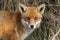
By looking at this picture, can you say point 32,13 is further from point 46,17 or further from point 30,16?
point 46,17

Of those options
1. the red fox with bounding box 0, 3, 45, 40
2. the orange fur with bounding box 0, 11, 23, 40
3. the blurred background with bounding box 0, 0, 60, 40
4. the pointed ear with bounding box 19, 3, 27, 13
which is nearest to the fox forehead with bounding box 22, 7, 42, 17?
the red fox with bounding box 0, 3, 45, 40

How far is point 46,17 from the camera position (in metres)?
8.49

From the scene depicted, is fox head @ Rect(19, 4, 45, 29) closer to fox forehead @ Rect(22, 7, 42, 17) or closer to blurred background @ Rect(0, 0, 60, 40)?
fox forehead @ Rect(22, 7, 42, 17)

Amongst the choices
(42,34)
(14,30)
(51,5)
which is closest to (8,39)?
(14,30)

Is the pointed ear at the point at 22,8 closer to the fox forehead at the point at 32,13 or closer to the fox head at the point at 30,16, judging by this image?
the fox head at the point at 30,16

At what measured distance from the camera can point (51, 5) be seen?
8.63 meters

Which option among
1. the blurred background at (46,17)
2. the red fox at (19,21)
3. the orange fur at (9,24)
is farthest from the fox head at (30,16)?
the blurred background at (46,17)

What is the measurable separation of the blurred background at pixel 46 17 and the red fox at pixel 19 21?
136 cm

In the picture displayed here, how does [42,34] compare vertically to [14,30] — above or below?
below

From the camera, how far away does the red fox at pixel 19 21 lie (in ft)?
22.5

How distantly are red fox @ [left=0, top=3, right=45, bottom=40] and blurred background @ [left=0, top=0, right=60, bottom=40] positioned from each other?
1356 mm

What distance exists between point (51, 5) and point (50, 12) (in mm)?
256

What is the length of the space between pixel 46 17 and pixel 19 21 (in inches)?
64.5

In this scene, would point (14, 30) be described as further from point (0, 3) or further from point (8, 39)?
point (0, 3)
